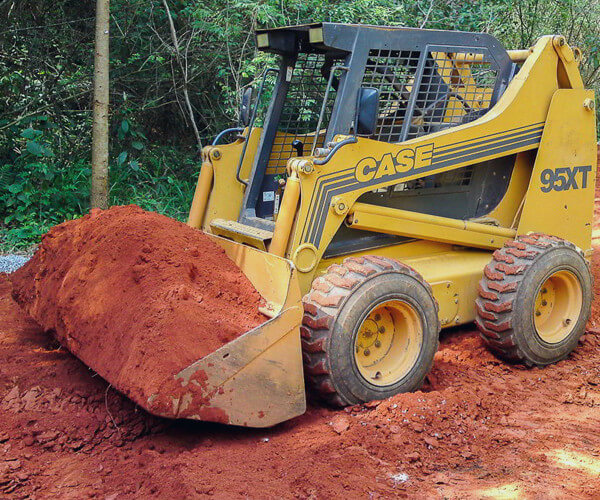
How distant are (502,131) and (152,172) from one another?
18.3ft

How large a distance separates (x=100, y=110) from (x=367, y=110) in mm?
3967

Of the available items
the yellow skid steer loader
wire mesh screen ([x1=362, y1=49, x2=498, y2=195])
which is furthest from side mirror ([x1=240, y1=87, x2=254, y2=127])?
wire mesh screen ([x1=362, y1=49, x2=498, y2=195])

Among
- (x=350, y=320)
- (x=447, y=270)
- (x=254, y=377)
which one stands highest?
(x=447, y=270)

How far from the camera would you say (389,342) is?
442 cm

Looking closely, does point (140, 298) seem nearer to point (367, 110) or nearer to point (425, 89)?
point (367, 110)

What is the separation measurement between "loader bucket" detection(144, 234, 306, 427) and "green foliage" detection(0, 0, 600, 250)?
4.95m

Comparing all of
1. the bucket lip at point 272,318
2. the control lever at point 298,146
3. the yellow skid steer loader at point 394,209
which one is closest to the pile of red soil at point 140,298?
the bucket lip at point 272,318

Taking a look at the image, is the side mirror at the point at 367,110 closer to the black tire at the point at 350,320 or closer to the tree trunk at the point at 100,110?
the black tire at the point at 350,320

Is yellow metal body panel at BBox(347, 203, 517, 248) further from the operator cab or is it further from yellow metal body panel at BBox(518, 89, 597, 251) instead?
yellow metal body panel at BBox(518, 89, 597, 251)

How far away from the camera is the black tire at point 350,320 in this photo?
12.9 feet

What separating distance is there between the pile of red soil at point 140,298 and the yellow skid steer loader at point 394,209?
154 millimetres

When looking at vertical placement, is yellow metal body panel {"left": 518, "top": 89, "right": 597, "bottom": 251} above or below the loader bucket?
Answer: above

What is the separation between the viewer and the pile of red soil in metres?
3.52

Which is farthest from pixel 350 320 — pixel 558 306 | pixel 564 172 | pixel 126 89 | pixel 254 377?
pixel 126 89
